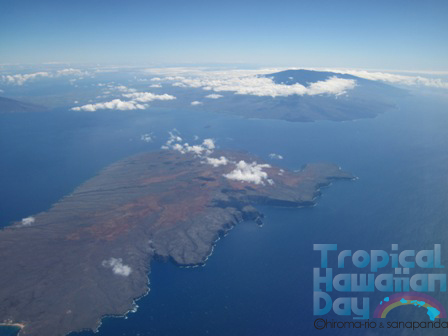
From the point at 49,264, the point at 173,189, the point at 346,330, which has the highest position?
the point at 173,189

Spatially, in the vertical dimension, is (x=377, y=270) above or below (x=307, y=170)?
below

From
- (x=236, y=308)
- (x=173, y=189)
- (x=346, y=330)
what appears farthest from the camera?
(x=173, y=189)

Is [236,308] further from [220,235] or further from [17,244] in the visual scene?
[17,244]

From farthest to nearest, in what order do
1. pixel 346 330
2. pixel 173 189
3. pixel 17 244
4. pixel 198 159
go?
pixel 198 159, pixel 173 189, pixel 17 244, pixel 346 330

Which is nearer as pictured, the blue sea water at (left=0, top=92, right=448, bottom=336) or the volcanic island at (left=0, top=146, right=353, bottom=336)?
the blue sea water at (left=0, top=92, right=448, bottom=336)

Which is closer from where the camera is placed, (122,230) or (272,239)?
(272,239)

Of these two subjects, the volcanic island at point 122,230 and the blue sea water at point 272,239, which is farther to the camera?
the volcanic island at point 122,230

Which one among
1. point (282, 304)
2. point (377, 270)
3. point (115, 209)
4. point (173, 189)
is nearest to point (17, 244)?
point (115, 209)

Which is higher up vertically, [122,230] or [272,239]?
[122,230]
